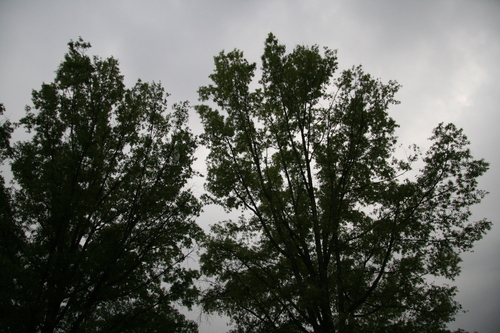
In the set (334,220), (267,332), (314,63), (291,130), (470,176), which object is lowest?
(267,332)

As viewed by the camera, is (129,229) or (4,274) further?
(129,229)

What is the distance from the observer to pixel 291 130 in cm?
1009

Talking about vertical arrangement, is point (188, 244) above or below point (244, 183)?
below

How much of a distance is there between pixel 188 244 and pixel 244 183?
299cm

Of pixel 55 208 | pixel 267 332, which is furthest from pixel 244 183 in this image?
pixel 55 208

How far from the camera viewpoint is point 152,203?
26.8 ft

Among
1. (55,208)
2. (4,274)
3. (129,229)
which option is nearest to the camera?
(4,274)

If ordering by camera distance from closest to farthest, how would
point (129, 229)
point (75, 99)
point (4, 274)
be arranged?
point (4, 274)
point (129, 229)
point (75, 99)

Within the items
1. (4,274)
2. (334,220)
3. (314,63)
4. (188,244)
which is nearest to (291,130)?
(314,63)

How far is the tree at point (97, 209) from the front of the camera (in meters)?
6.41

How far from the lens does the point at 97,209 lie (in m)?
7.78

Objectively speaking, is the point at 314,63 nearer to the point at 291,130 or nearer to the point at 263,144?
the point at 291,130

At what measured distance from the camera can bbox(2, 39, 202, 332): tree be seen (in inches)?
253

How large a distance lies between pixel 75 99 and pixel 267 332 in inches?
395
